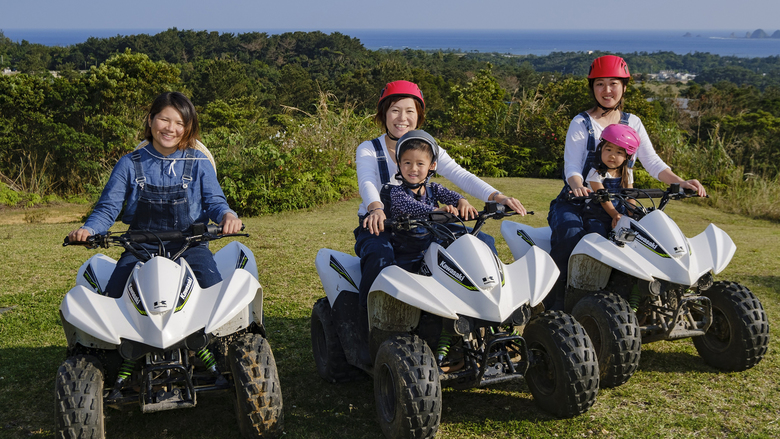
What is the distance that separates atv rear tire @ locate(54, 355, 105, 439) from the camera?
2.72 metres

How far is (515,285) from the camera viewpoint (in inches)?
122

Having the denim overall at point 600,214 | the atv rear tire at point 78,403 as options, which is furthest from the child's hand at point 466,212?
the atv rear tire at point 78,403

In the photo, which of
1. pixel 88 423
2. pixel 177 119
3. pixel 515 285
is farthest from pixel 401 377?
pixel 177 119

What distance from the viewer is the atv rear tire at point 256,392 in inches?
117

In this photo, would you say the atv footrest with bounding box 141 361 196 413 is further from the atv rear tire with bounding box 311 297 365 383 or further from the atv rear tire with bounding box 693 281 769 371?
the atv rear tire with bounding box 693 281 769 371

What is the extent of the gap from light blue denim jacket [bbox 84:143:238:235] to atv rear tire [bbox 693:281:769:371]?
2.87m

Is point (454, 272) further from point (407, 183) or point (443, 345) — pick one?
point (407, 183)

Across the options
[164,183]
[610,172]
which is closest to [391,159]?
[164,183]

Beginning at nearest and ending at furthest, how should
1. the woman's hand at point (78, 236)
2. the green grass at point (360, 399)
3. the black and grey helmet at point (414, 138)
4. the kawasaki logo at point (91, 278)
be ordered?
the woman's hand at point (78, 236) → the green grass at point (360, 399) → the kawasaki logo at point (91, 278) → the black and grey helmet at point (414, 138)

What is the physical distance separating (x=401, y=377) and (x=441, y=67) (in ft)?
218

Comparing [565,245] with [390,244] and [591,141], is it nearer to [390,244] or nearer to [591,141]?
[591,141]

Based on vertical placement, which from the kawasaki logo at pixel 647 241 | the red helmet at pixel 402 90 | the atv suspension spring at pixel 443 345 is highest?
the red helmet at pixel 402 90

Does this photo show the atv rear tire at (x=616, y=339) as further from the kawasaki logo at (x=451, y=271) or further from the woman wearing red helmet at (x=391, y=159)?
the kawasaki logo at (x=451, y=271)

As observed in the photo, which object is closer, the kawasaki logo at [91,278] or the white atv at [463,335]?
the white atv at [463,335]
